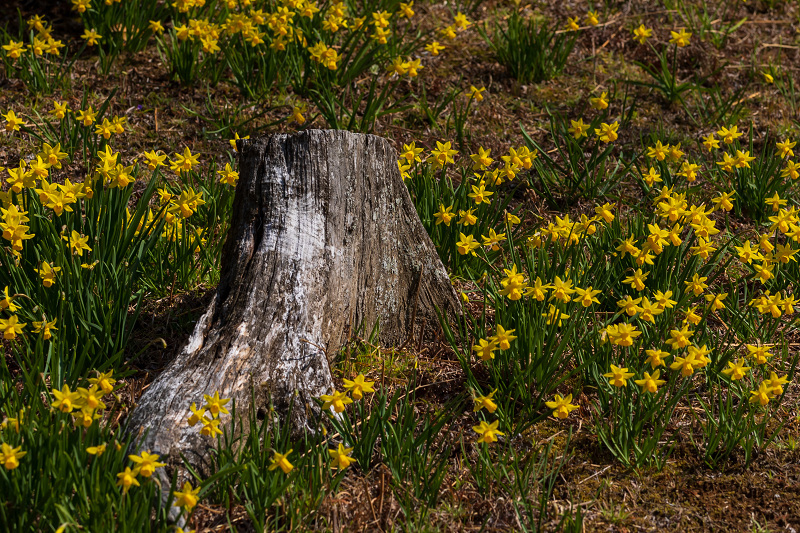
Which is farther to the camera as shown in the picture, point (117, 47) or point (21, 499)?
point (117, 47)

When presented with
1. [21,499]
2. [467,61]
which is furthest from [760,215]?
[21,499]

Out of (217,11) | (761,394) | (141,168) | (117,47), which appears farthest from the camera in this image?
(217,11)

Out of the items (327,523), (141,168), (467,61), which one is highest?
(467,61)

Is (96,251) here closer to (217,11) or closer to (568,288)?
(568,288)

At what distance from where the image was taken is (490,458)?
2.51 metres

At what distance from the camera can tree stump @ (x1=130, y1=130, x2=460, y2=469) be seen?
2479 mm

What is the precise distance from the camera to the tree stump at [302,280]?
97.6 inches

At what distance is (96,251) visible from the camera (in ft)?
9.00

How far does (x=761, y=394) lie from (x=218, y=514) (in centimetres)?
173

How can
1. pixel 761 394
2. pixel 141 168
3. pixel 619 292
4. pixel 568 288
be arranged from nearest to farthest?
pixel 761 394 < pixel 568 288 < pixel 619 292 < pixel 141 168

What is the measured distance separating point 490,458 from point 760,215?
2199 mm

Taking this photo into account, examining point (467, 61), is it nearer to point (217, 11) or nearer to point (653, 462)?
point (217, 11)

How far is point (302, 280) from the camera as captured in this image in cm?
272

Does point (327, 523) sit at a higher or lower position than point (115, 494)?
lower
